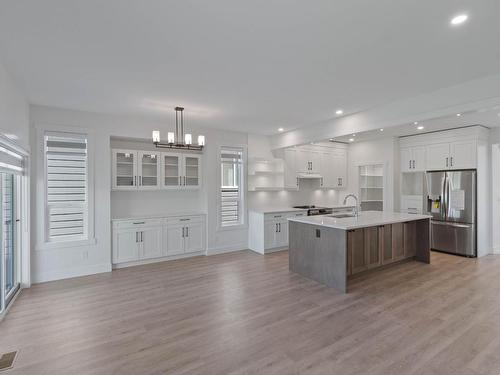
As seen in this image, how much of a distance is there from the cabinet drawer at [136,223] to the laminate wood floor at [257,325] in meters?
0.93

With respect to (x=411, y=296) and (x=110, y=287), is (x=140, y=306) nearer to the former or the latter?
(x=110, y=287)

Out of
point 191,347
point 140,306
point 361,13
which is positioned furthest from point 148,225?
point 361,13

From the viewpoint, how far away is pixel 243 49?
2576mm

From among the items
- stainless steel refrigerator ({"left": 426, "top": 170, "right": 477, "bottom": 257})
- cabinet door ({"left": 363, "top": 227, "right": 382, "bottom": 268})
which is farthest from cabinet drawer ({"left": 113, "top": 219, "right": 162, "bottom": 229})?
stainless steel refrigerator ({"left": 426, "top": 170, "right": 477, "bottom": 257})

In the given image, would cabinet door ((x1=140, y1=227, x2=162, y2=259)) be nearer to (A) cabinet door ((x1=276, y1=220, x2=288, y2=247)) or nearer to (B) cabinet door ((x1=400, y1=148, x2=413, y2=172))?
(A) cabinet door ((x1=276, y1=220, x2=288, y2=247))

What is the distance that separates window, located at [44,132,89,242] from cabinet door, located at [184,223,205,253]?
1.82m

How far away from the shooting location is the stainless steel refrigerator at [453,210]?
17.6ft

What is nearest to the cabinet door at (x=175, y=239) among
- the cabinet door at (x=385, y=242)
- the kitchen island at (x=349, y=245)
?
the kitchen island at (x=349, y=245)

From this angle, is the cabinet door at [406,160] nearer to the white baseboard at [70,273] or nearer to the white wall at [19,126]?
the white baseboard at [70,273]

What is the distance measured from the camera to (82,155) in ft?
15.4

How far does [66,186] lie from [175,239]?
2.13 m

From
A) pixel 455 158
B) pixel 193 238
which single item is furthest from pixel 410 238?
pixel 193 238

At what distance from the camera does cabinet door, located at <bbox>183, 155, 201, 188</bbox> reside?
5.79 meters

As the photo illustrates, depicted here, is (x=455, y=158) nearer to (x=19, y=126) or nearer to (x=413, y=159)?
(x=413, y=159)
